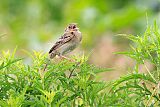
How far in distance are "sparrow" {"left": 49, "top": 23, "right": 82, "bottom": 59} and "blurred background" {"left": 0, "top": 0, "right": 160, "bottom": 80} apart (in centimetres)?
422

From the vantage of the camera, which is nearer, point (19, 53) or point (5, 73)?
point (5, 73)

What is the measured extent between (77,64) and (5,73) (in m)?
0.30

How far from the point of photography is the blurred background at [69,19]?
895 centimetres

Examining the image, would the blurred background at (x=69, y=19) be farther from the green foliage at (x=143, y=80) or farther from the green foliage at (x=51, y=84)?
the green foliage at (x=51, y=84)

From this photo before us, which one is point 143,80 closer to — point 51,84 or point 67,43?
point 51,84

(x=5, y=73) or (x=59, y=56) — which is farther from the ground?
(x=59, y=56)

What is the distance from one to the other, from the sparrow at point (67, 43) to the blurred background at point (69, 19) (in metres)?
4.22

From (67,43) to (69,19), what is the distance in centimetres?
558

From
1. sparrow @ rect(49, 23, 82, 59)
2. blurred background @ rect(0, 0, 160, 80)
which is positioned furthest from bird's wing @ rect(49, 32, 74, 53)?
blurred background @ rect(0, 0, 160, 80)

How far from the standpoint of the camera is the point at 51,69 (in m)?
2.44

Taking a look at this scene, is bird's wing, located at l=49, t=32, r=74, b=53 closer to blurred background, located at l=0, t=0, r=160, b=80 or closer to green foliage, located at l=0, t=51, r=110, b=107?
green foliage, located at l=0, t=51, r=110, b=107

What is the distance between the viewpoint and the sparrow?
11.8 ft

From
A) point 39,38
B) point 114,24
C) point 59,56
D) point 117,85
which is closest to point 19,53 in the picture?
point 39,38

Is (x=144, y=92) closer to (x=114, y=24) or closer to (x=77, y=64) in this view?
(x=77, y=64)
